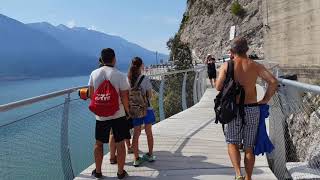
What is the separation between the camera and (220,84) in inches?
214

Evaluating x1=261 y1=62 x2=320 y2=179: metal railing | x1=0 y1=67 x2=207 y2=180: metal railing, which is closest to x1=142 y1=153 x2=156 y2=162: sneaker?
x1=0 y1=67 x2=207 y2=180: metal railing

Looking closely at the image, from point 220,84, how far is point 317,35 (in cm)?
1949

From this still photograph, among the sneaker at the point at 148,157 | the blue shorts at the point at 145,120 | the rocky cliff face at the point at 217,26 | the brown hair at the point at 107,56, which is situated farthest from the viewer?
the rocky cliff face at the point at 217,26

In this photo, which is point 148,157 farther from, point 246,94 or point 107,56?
point 246,94

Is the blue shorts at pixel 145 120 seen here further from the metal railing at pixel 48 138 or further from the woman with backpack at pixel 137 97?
the metal railing at pixel 48 138

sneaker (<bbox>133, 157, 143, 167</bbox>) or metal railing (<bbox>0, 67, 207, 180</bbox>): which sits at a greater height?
metal railing (<bbox>0, 67, 207, 180</bbox>)

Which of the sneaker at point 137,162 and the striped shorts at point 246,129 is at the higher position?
the striped shorts at point 246,129

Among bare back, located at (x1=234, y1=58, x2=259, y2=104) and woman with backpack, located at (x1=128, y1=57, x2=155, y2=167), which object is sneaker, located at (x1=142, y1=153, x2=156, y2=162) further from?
bare back, located at (x1=234, y1=58, x2=259, y2=104)

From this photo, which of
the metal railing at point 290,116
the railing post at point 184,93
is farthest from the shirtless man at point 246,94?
the railing post at point 184,93

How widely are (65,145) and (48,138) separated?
57 centimetres

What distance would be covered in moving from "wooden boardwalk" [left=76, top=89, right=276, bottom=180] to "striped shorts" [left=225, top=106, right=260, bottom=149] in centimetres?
84

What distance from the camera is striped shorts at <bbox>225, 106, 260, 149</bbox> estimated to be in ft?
17.9

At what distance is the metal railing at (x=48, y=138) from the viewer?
197 inches

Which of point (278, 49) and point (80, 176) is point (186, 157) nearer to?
point (80, 176)
